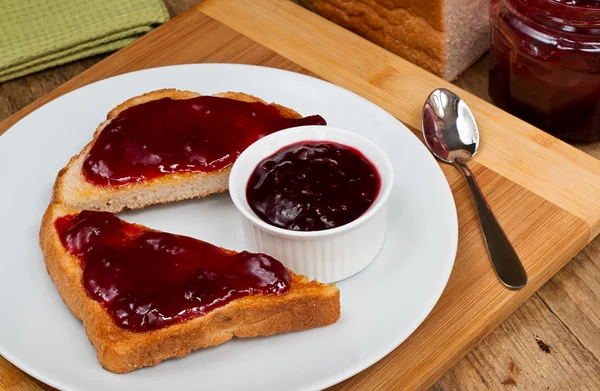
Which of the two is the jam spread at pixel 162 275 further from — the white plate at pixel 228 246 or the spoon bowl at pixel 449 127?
the spoon bowl at pixel 449 127

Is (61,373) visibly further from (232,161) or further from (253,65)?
(253,65)

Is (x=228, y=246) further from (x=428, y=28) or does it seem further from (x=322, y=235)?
(x=428, y=28)

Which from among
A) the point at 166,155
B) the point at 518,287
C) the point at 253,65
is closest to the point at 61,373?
the point at 166,155

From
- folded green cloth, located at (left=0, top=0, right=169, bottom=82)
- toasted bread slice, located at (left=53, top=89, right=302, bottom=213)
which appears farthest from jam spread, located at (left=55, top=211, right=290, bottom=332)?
folded green cloth, located at (left=0, top=0, right=169, bottom=82)

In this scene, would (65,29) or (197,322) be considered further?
(65,29)

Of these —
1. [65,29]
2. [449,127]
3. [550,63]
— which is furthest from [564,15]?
[65,29]

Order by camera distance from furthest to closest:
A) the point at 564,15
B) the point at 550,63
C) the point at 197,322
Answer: the point at 550,63, the point at 564,15, the point at 197,322

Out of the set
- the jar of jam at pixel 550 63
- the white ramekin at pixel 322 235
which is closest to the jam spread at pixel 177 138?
the white ramekin at pixel 322 235
